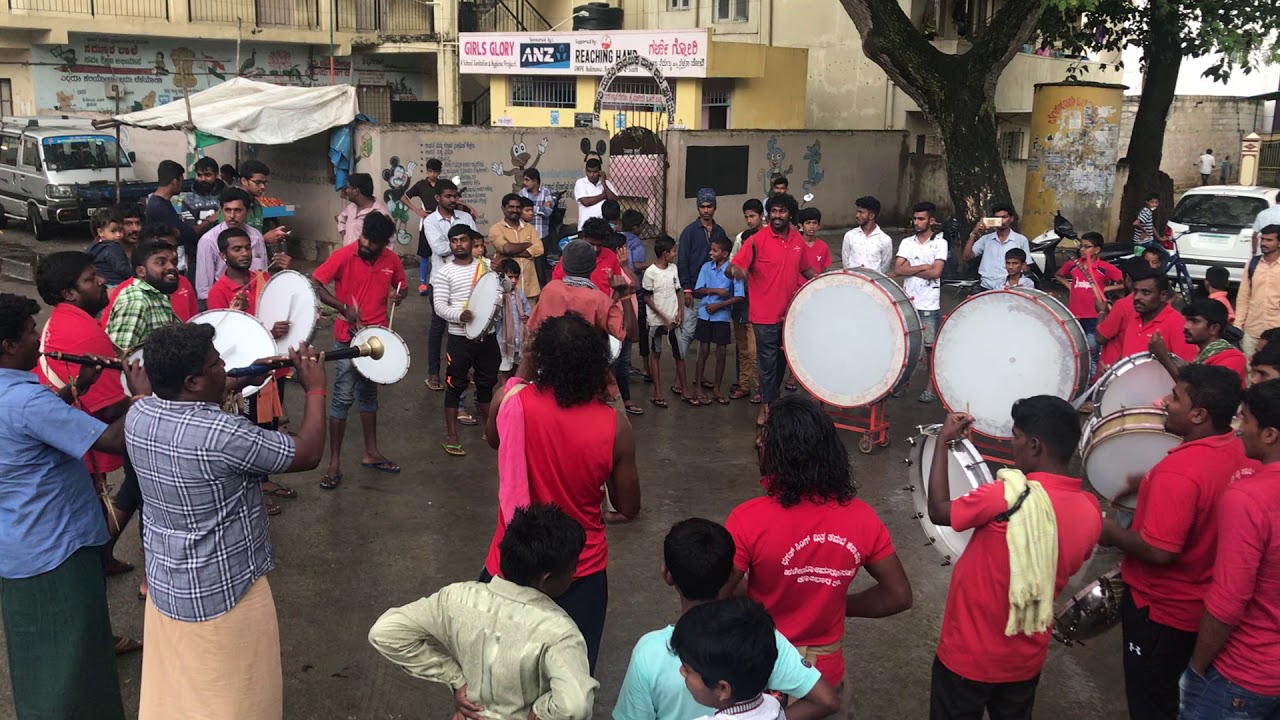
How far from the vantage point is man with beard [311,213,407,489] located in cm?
693

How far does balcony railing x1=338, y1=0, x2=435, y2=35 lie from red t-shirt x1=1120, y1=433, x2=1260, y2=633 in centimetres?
2374

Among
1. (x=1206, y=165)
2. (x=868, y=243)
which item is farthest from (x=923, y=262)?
(x=1206, y=165)

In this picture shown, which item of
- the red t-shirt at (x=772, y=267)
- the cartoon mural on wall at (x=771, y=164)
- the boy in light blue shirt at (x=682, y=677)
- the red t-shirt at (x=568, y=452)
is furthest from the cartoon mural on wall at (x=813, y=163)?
the boy in light blue shirt at (x=682, y=677)

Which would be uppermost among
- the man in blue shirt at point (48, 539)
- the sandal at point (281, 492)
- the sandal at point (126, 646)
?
the man in blue shirt at point (48, 539)

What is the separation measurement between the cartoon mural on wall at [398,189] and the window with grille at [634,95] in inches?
268

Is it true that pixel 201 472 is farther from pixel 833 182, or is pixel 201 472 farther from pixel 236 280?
pixel 833 182

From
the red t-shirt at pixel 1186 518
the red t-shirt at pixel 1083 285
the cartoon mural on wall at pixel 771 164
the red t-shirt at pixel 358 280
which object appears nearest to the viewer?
the red t-shirt at pixel 1186 518

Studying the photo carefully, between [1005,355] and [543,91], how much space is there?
17.2m

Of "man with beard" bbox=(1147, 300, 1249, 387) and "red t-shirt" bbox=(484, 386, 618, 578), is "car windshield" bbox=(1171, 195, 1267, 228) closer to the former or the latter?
"man with beard" bbox=(1147, 300, 1249, 387)

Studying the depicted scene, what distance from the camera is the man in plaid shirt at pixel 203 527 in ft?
10.6

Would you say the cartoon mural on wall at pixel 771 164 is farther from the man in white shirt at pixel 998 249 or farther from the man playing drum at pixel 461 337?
the man playing drum at pixel 461 337

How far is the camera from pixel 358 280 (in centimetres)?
704

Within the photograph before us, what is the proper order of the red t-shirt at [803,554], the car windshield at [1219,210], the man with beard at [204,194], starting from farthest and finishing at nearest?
the car windshield at [1219,210] < the man with beard at [204,194] < the red t-shirt at [803,554]

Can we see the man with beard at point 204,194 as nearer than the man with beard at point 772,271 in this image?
No
